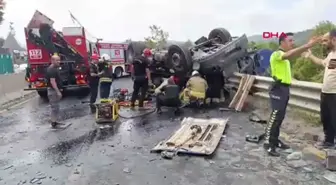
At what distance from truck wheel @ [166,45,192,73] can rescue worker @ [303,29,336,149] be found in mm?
4944

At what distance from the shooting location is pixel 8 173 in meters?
4.53

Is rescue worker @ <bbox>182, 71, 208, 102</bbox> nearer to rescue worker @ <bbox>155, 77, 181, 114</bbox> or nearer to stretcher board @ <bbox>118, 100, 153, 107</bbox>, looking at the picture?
rescue worker @ <bbox>155, 77, 181, 114</bbox>

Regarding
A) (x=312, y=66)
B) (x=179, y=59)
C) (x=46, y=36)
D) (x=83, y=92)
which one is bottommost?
(x=83, y=92)

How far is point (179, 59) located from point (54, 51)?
607cm

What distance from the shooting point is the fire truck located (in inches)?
510

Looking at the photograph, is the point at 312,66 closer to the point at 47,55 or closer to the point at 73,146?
the point at 73,146

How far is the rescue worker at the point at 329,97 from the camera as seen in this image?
4.75m

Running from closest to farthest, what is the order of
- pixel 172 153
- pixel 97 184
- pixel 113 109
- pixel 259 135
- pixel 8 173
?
pixel 97 184 → pixel 8 173 → pixel 172 153 → pixel 259 135 → pixel 113 109

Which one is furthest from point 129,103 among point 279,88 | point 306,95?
point 279,88

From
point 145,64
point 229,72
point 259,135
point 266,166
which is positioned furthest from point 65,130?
point 229,72

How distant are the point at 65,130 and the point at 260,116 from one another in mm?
4298

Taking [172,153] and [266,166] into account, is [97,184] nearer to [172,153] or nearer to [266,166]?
[172,153]

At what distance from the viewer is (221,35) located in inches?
448

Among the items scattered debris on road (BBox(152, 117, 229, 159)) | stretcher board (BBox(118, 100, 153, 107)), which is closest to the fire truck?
stretcher board (BBox(118, 100, 153, 107))
